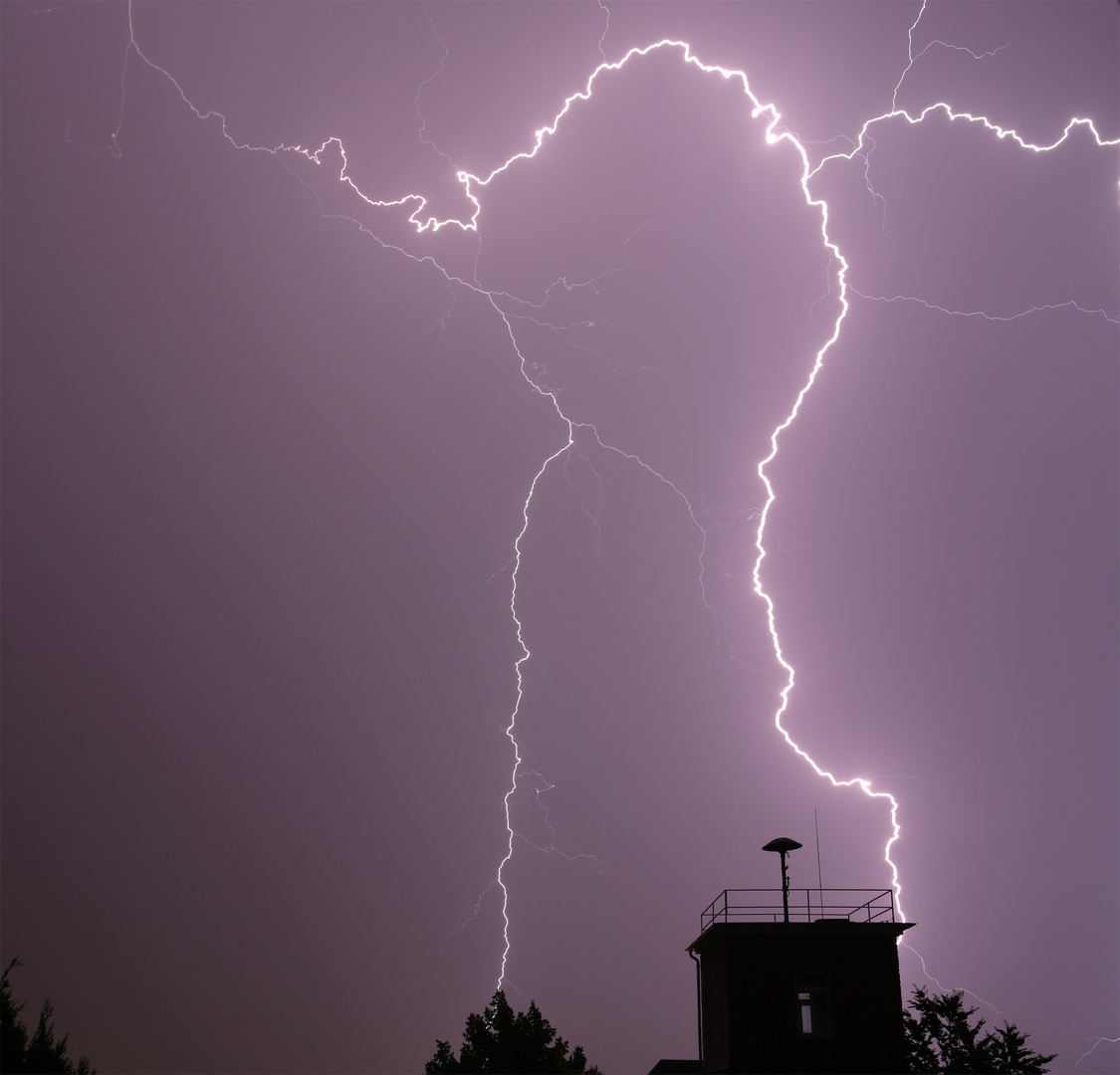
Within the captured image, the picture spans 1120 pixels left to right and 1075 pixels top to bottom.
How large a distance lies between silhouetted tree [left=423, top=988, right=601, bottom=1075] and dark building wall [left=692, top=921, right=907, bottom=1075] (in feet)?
19.2

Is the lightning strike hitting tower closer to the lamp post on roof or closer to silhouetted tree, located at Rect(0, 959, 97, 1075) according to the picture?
the lamp post on roof

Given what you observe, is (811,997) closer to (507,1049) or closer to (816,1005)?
(816,1005)

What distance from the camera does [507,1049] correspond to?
15.9m

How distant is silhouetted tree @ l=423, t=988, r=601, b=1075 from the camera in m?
15.7

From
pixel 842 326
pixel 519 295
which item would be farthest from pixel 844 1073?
pixel 519 295

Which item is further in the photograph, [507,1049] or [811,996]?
[507,1049]

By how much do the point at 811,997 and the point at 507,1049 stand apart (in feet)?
24.1

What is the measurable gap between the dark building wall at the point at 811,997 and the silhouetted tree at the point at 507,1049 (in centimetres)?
585

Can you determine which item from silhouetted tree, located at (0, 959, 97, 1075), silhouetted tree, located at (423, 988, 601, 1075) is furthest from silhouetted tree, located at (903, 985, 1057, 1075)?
silhouetted tree, located at (0, 959, 97, 1075)

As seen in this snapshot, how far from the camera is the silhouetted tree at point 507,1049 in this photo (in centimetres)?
1574

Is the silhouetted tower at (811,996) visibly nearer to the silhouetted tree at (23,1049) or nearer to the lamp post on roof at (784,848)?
the lamp post on roof at (784,848)

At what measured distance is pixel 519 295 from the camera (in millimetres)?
20016

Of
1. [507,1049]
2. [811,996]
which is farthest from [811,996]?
[507,1049]

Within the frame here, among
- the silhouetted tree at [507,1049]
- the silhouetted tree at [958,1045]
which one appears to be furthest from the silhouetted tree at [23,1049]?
the silhouetted tree at [958,1045]
